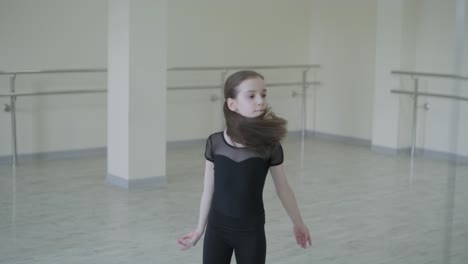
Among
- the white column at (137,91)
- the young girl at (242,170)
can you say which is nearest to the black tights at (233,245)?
the young girl at (242,170)

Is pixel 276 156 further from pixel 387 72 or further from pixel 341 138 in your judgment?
pixel 341 138

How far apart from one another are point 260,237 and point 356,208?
4.03 m

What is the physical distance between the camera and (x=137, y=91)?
7562 mm

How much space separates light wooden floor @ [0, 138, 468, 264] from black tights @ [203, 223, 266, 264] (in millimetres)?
1247

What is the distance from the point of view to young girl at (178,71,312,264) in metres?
3.10

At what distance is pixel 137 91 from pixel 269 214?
1893 mm

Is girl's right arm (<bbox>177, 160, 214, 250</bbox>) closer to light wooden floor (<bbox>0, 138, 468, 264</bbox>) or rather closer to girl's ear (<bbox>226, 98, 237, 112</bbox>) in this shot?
girl's ear (<bbox>226, 98, 237, 112</bbox>)

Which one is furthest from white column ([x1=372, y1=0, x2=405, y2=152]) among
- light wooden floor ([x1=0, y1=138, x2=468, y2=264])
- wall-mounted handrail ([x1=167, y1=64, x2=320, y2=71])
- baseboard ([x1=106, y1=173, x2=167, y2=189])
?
baseboard ([x1=106, y1=173, x2=167, y2=189])

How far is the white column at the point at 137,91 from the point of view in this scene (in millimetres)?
7457

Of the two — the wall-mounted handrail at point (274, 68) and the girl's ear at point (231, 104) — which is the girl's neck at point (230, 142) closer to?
the girl's ear at point (231, 104)

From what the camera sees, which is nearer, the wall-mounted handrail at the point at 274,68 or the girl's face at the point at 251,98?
the girl's face at the point at 251,98

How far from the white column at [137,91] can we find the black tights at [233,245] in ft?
14.8

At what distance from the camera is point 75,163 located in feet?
29.7

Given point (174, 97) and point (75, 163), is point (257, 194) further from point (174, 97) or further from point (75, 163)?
point (174, 97)
